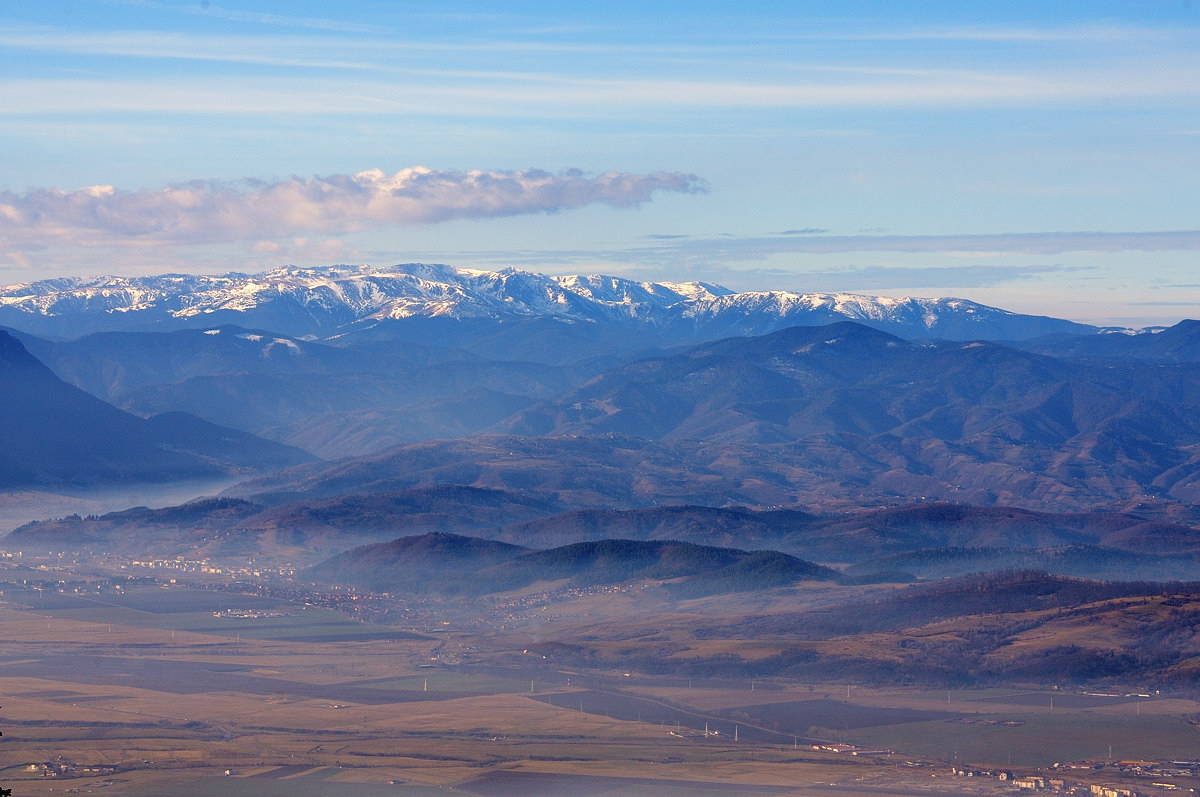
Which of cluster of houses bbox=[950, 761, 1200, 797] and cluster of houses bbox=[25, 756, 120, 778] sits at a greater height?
cluster of houses bbox=[950, 761, 1200, 797]

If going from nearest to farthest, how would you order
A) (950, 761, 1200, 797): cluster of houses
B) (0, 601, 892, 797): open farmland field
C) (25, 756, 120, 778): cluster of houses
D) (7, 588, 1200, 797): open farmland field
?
(950, 761, 1200, 797): cluster of houses, (0, 601, 892, 797): open farmland field, (25, 756, 120, 778): cluster of houses, (7, 588, 1200, 797): open farmland field

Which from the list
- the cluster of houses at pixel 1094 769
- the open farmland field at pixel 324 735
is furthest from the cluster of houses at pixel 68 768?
the cluster of houses at pixel 1094 769

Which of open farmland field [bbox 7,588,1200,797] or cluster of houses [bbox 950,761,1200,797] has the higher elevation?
cluster of houses [bbox 950,761,1200,797]

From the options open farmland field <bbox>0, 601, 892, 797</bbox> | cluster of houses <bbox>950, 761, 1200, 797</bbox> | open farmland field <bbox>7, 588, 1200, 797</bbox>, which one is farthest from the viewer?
open farmland field <bbox>7, 588, 1200, 797</bbox>

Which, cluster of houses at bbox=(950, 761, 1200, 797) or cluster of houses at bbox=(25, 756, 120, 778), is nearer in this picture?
cluster of houses at bbox=(950, 761, 1200, 797)

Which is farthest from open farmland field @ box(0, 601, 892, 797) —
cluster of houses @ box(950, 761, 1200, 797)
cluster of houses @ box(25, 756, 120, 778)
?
cluster of houses @ box(950, 761, 1200, 797)

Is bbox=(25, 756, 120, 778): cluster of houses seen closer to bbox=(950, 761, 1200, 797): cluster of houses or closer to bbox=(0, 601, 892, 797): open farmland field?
bbox=(0, 601, 892, 797): open farmland field

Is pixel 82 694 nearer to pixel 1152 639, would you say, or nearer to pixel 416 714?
pixel 416 714

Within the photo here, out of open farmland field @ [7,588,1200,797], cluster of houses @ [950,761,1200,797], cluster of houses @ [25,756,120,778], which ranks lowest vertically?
open farmland field @ [7,588,1200,797]

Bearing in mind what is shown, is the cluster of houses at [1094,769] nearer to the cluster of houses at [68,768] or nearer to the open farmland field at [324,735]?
the open farmland field at [324,735]

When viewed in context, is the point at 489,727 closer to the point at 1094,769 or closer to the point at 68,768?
the point at 68,768

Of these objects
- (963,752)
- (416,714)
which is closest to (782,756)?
(963,752)

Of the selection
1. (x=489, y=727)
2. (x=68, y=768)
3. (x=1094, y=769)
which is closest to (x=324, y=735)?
(x=489, y=727)

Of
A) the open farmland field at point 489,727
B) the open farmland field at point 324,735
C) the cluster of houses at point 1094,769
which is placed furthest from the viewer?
the open farmland field at point 489,727
